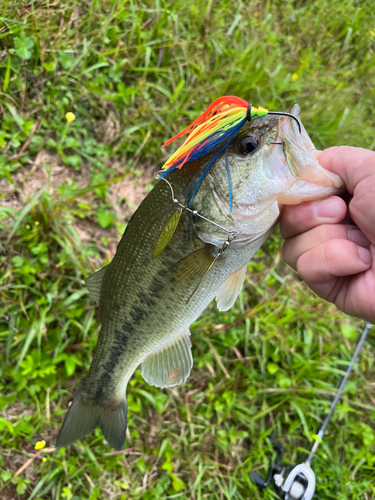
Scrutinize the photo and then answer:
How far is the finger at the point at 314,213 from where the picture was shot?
53.9 inches

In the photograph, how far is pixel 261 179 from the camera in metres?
1.30

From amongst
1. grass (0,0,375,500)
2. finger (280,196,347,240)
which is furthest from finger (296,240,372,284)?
grass (0,0,375,500)

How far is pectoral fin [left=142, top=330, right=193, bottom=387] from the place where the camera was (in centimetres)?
174

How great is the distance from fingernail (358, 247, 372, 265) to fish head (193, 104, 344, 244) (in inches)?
10.6

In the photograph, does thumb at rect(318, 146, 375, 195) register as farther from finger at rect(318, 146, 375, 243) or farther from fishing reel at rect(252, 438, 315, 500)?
fishing reel at rect(252, 438, 315, 500)

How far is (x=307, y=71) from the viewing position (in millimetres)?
3350

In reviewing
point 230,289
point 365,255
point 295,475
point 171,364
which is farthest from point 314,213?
point 295,475

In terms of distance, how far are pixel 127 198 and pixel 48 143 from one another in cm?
71

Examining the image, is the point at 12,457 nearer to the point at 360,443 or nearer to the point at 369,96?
the point at 360,443

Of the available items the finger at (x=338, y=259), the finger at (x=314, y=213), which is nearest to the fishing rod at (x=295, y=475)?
the finger at (x=338, y=259)

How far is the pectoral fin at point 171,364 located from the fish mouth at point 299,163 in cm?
93

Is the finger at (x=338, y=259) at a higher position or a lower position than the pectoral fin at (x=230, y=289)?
higher

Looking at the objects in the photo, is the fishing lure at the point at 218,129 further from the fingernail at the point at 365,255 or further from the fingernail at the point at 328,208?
the fingernail at the point at 365,255

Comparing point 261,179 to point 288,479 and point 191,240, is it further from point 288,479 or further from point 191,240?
point 288,479
